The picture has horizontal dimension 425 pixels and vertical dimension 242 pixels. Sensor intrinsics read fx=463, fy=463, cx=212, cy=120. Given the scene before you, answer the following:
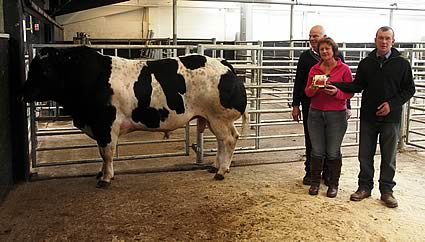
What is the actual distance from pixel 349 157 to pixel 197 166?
1.80m

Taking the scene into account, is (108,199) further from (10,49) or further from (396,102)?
(396,102)

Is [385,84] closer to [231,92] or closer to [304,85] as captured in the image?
[304,85]

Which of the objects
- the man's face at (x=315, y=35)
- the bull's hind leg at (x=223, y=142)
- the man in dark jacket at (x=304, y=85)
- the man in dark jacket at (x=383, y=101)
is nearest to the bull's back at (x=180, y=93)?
the bull's hind leg at (x=223, y=142)

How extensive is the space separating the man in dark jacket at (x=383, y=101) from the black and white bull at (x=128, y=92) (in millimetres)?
1181

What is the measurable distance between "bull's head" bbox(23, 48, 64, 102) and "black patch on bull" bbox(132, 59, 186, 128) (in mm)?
690

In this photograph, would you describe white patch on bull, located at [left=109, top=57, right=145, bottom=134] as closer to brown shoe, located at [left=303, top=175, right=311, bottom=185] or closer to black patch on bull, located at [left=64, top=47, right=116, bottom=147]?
black patch on bull, located at [left=64, top=47, right=116, bottom=147]

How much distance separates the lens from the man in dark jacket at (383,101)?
11.6 ft

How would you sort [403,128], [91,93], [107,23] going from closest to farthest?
[91,93], [403,128], [107,23]

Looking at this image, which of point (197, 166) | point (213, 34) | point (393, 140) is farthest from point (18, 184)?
point (213, 34)

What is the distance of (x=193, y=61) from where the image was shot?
4324 mm

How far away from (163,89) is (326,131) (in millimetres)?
1469

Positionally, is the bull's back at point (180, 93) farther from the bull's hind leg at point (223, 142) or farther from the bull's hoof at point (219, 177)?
the bull's hoof at point (219, 177)

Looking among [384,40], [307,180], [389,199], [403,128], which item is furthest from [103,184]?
[403,128]

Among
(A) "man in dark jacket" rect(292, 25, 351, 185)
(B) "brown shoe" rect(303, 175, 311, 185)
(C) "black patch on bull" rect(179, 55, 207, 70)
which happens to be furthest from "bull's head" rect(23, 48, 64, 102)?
(B) "brown shoe" rect(303, 175, 311, 185)
